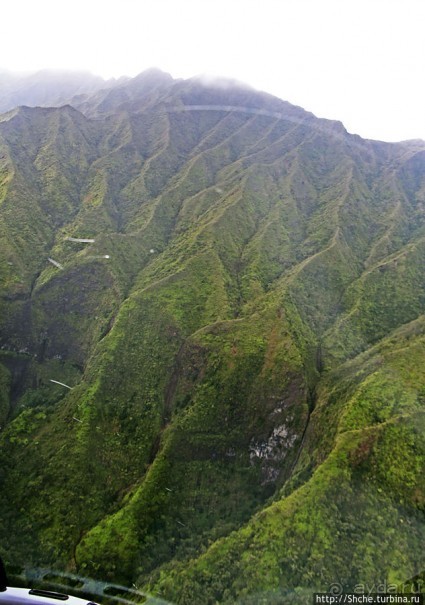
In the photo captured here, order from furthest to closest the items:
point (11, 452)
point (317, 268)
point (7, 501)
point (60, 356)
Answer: point (317, 268), point (60, 356), point (11, 452), point (7, 501)

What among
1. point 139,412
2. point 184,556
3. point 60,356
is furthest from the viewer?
point 60,356

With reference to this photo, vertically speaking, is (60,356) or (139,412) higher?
(60,356)

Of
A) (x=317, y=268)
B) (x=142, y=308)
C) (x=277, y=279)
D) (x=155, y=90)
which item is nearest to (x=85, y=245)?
(x=142, y=308)

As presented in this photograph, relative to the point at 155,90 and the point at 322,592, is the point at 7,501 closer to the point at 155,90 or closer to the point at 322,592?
the point at 322,592

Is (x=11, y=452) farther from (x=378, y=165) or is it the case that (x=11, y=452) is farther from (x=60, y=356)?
(x=378, y=165)

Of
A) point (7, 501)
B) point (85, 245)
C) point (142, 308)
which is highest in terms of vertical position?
point (85, 245)

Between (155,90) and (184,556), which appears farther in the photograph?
(155,90)
